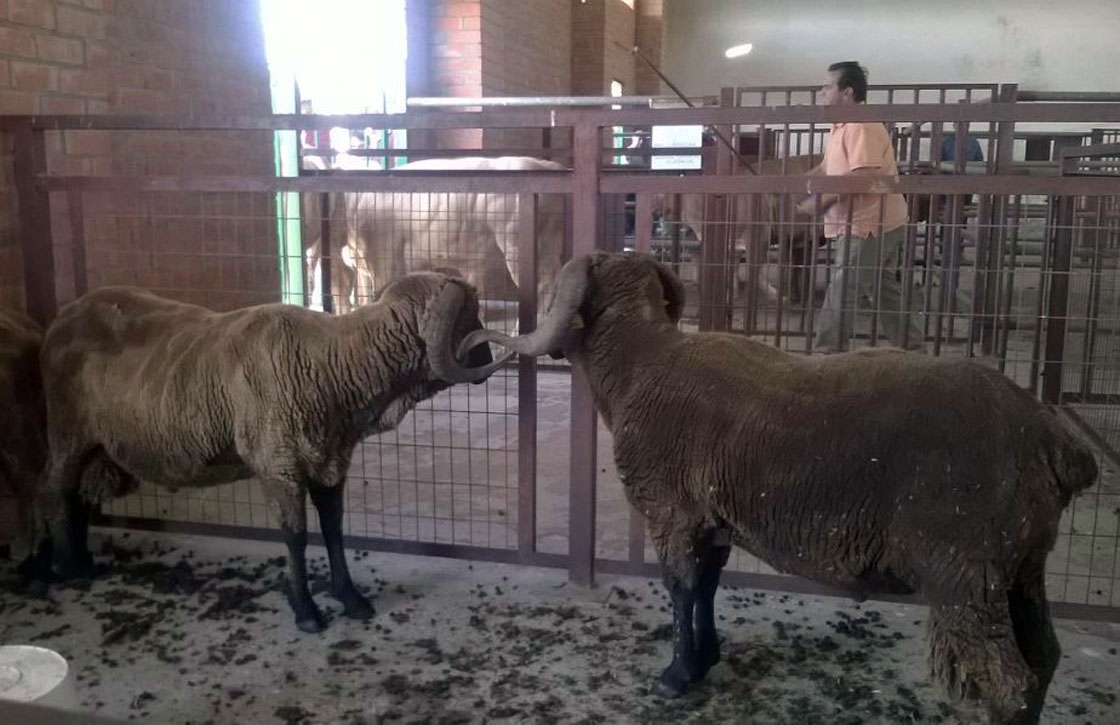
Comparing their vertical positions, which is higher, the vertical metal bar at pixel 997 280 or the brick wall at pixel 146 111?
the brick wall at pixel 146 111

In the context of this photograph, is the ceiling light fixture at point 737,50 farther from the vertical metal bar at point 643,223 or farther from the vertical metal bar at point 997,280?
the vertical metal bar at point 643,223

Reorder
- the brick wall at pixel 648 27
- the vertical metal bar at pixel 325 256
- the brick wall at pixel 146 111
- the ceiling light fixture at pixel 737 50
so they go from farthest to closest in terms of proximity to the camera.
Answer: the ceiling light fixture at pixel 737 50, the brick wall at pixel 648 27, the vertical metal bar at pixel 325 256, the brick wall at pixel 146 111

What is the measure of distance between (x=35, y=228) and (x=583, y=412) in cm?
254

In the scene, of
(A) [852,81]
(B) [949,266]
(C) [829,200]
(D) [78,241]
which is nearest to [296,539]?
(D) [78,241]

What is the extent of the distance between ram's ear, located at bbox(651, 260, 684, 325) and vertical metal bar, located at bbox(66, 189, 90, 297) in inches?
103

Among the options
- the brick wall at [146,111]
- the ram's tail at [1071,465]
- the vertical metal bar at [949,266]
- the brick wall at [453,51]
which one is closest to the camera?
the ram's tail at [1071,465]

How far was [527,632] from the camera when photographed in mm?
3531

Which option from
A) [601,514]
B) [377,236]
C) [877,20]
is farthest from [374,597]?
[877,20]

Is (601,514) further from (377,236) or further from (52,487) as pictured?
(377,236)

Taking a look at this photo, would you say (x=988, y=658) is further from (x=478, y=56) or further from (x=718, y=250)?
(x=478, y=56)

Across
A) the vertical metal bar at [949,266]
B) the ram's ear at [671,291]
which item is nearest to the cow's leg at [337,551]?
the ram's ear at [671,291]

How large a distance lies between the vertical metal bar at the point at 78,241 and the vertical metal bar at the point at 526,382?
6.48 ft

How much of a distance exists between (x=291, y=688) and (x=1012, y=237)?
535 centimetres

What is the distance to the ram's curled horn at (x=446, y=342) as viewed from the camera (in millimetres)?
3361
